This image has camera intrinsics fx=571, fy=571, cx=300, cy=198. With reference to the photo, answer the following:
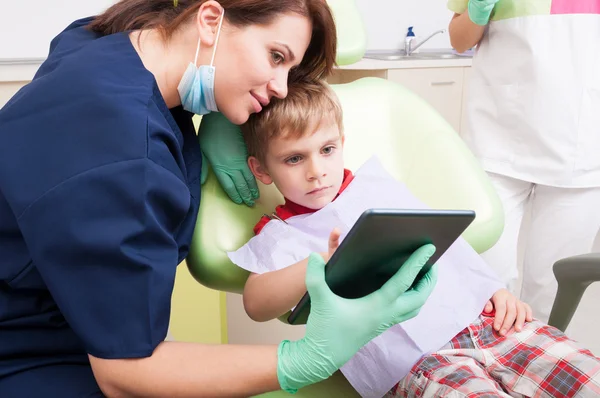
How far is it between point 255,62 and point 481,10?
87 centimetres

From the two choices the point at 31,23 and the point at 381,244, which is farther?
the point at 31,23

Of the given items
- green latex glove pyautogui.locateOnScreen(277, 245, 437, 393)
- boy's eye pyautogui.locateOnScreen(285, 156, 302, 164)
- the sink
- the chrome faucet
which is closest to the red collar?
boy's eye pyautogui.locateOnScreen(285, 156, 302, 164)

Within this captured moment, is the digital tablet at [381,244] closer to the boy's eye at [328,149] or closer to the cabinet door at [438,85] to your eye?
the boy's eye at [328,149]

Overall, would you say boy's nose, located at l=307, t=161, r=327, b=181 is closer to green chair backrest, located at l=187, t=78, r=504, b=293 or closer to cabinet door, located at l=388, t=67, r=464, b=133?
green chair backrest, located at l=187, t=78, r=504, b=293

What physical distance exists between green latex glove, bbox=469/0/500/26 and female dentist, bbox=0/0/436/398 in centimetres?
80

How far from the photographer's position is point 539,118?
163cm

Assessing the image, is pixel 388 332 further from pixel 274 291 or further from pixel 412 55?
pixel 412 55

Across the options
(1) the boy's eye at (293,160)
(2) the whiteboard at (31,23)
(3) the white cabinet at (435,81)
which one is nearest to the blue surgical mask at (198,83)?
(1) the boy's eye at (293,160)

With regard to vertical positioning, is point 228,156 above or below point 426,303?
above

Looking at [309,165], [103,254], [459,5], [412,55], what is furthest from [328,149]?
[412,55]

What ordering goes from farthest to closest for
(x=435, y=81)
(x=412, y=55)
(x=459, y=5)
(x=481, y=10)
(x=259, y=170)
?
(x=412, y=55)
(x=435, y=81)
(x=459, y=5)
(x=481, y=10)
(x=259, y=170)

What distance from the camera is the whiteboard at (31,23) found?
8.04ft

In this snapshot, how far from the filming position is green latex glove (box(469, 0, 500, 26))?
1.57 meters

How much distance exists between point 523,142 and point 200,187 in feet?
3.28
